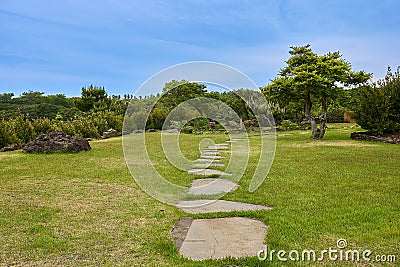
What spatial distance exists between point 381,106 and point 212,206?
404 inches

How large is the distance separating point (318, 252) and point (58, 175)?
443 centimetres

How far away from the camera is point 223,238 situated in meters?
2.64

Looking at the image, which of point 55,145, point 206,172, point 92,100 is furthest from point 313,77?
point 92,100

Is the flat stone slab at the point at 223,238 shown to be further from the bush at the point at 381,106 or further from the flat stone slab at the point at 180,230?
the bush at the point at 381,106

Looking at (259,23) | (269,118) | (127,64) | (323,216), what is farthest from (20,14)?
(269,118)

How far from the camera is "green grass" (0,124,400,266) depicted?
2438mm

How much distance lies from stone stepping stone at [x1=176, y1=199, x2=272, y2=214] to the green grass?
0.15 meters

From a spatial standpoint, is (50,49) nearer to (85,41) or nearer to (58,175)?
(85,41)

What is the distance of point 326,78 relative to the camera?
11641 millimetres

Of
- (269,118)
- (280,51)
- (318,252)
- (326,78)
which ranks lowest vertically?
(318,252)

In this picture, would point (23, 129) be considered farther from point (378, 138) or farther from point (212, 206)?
point (378, 138)

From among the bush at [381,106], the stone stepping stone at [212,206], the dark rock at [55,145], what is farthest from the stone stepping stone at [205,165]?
the bush at [381,106]

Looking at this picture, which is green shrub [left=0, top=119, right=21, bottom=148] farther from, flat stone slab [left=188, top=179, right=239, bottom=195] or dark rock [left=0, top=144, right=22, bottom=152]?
flat stone slab [left=188, top=179, right=239, bottom=195]

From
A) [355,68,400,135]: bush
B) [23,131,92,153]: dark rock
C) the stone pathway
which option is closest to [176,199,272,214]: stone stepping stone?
the stone pathway
